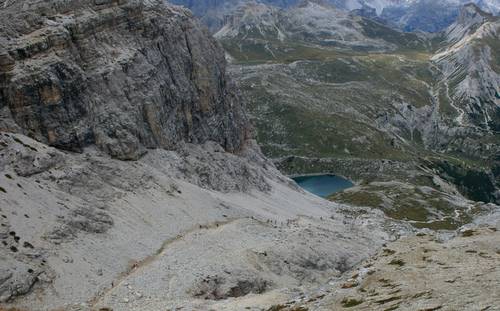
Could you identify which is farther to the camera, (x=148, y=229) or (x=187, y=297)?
(x=148, y=229)

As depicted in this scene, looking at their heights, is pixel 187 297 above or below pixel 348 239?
above

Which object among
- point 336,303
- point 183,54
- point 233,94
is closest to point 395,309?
point 336,303

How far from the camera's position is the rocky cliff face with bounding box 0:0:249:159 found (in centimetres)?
8869

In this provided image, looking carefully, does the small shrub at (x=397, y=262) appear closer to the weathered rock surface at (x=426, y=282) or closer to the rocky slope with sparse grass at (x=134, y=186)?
the weathered rock surface at (x=426, y=282)

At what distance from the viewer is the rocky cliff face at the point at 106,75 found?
291 ft

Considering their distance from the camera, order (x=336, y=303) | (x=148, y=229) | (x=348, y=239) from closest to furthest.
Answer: (x=336, y=303) → (x=148, y=229) → (x=348, y=239)

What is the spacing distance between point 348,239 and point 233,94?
2853 inches

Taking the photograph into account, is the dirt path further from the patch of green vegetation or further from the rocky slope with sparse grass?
the patch of green vegetation

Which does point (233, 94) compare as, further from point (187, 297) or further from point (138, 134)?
point (187, 297)

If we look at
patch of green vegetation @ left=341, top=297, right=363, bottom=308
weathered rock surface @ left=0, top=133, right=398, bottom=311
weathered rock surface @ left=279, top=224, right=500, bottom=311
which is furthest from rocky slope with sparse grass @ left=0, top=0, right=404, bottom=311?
patch of green vegetation @ left=341, top=297, right=363, bottom=308

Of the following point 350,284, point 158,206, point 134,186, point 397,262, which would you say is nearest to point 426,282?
point 350,284

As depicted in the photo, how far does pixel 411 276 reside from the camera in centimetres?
4406

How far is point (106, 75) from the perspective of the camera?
100m

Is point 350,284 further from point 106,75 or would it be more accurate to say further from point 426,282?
point 106,75
